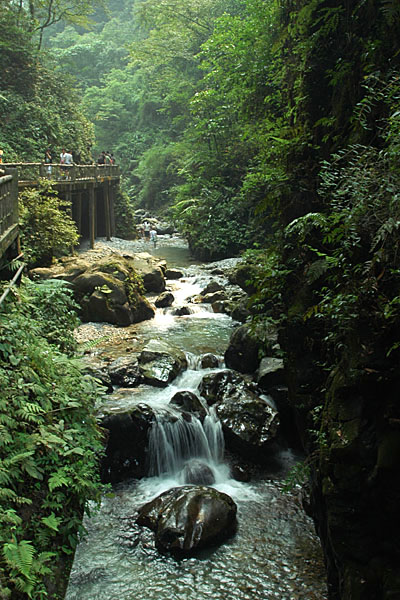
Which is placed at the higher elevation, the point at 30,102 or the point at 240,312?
the point at 30,102

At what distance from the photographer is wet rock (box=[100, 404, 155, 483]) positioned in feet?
26.1

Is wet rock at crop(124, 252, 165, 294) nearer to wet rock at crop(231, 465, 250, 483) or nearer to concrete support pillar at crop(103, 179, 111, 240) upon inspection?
concrete support pillar at crop(103, 179, 111, 240)

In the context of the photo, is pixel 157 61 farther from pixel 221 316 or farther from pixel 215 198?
pixel 221 316

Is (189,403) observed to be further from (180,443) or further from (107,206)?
(107,206)

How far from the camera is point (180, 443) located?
851cm

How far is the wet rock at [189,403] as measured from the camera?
9.00m

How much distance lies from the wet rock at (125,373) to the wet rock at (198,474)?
8.90 ft

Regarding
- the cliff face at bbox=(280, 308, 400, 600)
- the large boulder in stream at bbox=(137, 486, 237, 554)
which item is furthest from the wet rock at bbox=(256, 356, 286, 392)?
the cliff face at bbox=(280, 308, 400, 600)

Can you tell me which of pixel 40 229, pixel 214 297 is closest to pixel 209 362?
pixel 214 297

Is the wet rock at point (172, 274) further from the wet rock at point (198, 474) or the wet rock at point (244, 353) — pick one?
the wet rock at point (198, 474)

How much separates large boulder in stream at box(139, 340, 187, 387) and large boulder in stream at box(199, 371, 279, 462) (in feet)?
3.44

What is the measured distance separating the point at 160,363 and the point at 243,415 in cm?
273

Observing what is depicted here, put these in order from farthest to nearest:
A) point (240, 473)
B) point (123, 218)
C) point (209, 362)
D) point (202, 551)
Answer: point (123, 218) → point (209, 362) → point (240, 473) → point (202, 551)

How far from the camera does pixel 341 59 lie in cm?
667
